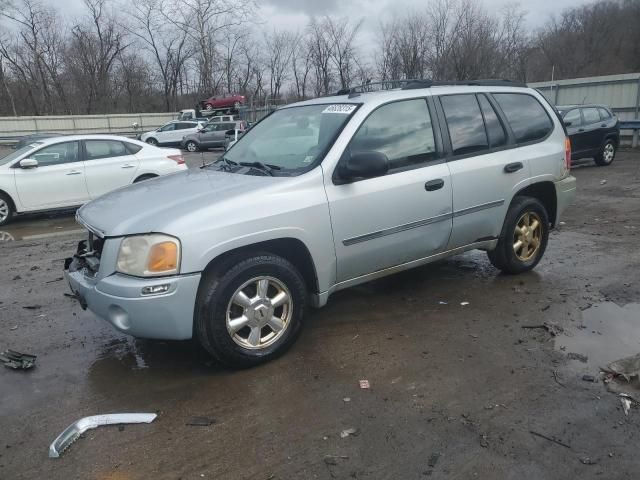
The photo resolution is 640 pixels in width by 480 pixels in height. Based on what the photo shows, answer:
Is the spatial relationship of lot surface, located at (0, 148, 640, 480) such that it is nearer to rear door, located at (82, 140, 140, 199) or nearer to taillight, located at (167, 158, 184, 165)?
rear door, located at (82, 140, 140, 199)

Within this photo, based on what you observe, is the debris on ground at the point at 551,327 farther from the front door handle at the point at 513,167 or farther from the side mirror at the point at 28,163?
the side mirror at the point at 28,163

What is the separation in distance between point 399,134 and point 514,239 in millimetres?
1819

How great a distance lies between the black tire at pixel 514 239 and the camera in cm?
506

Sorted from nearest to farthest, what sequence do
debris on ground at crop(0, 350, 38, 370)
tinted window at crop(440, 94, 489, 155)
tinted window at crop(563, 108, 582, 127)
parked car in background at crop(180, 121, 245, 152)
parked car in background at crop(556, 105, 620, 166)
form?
debris on ground at crop(0, 350, 38, 370)
tinted window at crop(440, 94, 489, 155)
tinted window at crop(563, 108, 582, 127)
parked car in background at crop(556, 105, 620, 166)
parked car in background at crop(180, 121, 245, 152)

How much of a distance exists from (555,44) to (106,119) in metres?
49.7

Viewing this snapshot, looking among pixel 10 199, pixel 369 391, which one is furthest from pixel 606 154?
pixel 10 199

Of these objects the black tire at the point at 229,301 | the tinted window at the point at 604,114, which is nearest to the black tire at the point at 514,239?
the black tire at the point at 229,301

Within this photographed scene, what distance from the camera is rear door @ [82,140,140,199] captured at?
31.9 feet

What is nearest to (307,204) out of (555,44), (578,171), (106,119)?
(578,171)

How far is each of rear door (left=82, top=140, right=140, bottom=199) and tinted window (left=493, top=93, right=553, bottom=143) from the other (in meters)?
7.31

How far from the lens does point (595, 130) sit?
1429cm

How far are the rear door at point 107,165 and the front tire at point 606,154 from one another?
40.3 feet

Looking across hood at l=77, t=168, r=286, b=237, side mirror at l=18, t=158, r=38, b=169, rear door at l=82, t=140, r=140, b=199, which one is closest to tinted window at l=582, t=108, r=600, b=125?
rear door at l=82, t=140, r=140, b=199

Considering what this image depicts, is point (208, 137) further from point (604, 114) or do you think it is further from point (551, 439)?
point (551, 439)
